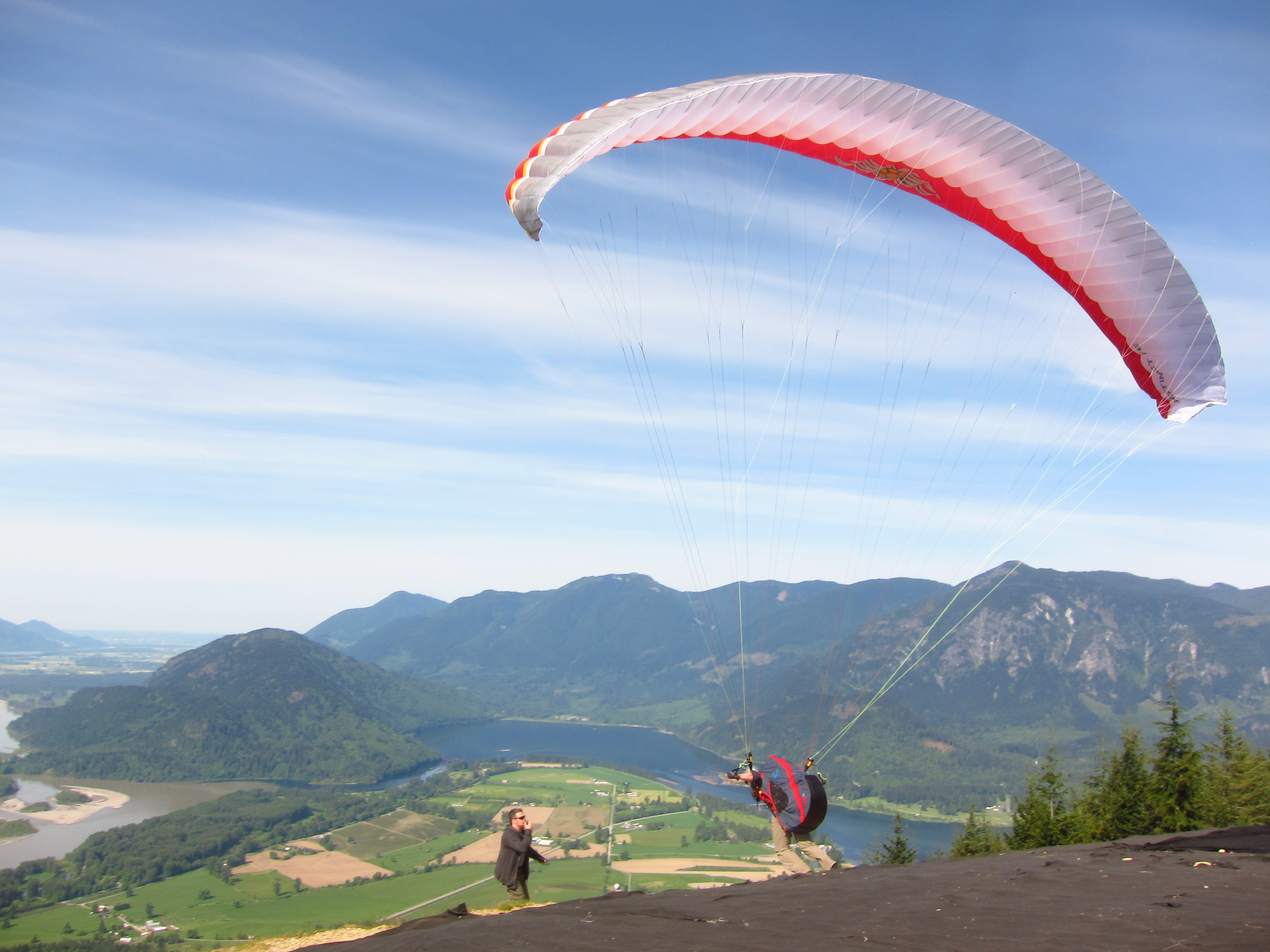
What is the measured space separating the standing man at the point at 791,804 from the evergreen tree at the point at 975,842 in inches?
1041

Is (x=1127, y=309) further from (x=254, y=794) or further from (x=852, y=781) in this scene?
(x=852, y=781)

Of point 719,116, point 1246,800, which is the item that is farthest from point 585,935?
point 1246,800

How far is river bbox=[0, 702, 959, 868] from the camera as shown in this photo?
304 feet

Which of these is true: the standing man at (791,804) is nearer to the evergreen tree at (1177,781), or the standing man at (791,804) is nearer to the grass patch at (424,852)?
the evergreen tree at (1177,781)

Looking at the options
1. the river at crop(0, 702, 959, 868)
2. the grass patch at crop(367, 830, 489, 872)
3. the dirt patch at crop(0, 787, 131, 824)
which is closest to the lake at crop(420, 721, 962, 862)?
the river at crop(0, 702, 959, 868)

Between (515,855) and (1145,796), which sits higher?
(515,855)

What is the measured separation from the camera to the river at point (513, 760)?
92.7 meters

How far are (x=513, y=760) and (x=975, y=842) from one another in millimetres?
134358

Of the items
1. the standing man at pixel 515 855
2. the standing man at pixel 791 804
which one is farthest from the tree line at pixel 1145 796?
the standing man at pixel 515 855

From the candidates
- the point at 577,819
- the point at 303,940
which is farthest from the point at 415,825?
the point at 303,940

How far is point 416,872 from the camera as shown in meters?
77.9

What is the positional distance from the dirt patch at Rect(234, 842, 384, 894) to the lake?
49.5m

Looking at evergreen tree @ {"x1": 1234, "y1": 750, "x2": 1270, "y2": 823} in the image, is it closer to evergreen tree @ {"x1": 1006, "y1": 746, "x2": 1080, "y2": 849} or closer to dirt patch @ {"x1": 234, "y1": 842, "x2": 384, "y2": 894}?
evergreen tree @ {"x1": 1006, "y1": 746, "x2": 1080, "y2": 849}

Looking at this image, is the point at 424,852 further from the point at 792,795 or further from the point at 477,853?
the point at 792,795
